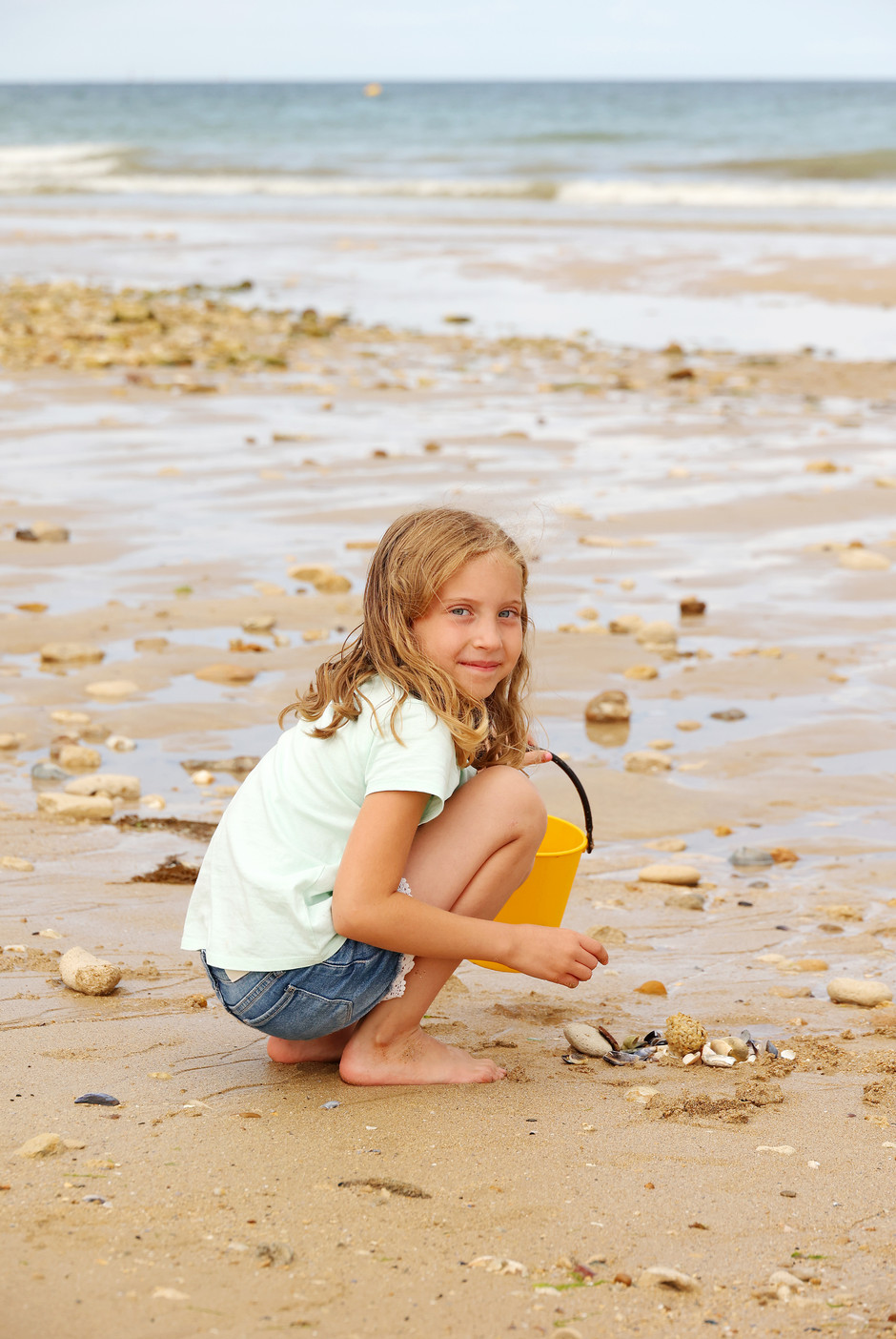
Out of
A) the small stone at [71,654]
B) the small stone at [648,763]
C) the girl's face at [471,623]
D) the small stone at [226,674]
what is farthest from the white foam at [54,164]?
the girl's face at [471,623]

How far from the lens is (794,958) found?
3.23 meters

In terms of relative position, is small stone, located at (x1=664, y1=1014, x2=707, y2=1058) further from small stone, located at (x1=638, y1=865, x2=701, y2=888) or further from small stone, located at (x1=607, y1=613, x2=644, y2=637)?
small stone, located at (x1=607, y1=613, x2=644, y2=637)

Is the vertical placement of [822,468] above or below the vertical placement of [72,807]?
above

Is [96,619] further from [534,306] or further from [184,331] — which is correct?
[534,306]

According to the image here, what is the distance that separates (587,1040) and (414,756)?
2.48ft

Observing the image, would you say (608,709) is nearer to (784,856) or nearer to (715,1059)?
(784,856)

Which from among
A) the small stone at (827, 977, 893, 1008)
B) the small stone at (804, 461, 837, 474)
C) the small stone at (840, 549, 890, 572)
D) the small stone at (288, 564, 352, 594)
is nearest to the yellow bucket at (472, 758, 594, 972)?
the small stone at (827, 977, 893, 1008)

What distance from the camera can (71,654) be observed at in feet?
16.6

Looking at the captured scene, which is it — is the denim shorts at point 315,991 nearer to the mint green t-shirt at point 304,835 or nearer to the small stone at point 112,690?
the mint green t-shirt at point 304,835

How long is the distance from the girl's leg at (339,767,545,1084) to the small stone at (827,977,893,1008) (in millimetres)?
831

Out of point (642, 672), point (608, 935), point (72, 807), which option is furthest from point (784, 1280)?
point (642, 672)

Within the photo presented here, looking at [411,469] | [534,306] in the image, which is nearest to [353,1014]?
[411,469]

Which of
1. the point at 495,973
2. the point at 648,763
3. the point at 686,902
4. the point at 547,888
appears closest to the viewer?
the point at 547,888

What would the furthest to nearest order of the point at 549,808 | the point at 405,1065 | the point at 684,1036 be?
the point at 549,808, the point at 684,1036, the point at 405,1065
